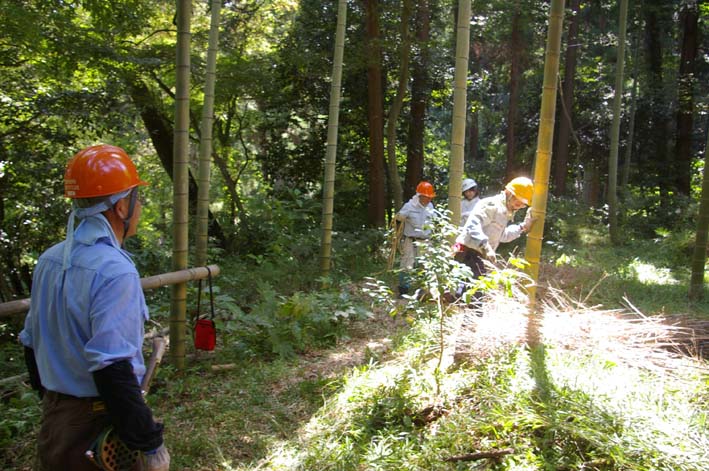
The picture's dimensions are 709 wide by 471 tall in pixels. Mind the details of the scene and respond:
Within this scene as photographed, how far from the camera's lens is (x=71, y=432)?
6.39 ft

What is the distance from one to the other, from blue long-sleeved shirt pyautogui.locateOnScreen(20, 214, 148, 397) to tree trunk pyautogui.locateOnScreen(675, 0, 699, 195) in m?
18.8

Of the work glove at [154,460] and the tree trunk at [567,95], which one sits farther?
the tree trunk at [567,95]

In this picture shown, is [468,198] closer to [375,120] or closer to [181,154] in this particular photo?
[375,120]

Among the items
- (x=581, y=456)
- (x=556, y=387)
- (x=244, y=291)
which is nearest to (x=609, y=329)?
(x=556, y=387)

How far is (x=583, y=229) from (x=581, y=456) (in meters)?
11.8

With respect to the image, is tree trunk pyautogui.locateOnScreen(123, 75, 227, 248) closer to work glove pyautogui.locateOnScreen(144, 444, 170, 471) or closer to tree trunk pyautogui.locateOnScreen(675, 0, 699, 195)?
work glove pyautogui.locateOnScreen(144, 444, 170, 471)

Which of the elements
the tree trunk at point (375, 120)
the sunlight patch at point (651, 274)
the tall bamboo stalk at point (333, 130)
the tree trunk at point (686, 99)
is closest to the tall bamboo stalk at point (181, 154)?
the tall bamboo stalk at point (333, 130)

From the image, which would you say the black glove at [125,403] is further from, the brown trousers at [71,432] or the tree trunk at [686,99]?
the tree trunk at [686,99]

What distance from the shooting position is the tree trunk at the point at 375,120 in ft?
37.4

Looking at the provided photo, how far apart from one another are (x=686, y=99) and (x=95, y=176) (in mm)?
18897

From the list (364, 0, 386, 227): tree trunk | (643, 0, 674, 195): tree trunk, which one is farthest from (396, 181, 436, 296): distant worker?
(643, 0, 674, 195): tree trunk

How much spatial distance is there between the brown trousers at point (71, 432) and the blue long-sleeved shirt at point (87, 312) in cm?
5

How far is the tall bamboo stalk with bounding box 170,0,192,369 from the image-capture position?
440 cm

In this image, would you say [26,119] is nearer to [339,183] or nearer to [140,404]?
[140,404]
